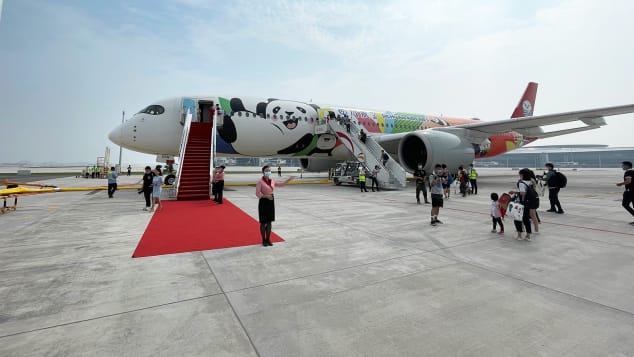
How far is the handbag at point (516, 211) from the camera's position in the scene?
5051 mm

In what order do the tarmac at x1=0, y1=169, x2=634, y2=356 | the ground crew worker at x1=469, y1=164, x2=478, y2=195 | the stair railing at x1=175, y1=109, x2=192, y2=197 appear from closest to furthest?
the tarmac at x1=0, y1=169, x2=634, y2=356, the stair railing at x1=175, y1=109, x2=192, y2=197, the ground crew worker at x1=469, y1=164, x2=478, y2=195

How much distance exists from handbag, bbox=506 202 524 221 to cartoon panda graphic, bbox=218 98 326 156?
1188 centimetres

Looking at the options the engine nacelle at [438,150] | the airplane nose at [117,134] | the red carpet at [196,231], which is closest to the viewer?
the red carpet at [196,231]

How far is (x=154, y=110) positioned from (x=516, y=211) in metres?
14.5

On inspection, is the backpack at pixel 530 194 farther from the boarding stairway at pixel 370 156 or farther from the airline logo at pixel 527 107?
the airline logo at pixel 527 107

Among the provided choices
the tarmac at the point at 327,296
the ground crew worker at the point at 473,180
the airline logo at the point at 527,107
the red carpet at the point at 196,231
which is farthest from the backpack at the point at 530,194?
the airline logo at the point at 527,107

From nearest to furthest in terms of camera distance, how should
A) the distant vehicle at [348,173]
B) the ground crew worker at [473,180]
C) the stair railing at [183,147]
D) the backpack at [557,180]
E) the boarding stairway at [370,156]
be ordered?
the backpack at [557,180] < the stair railing at [183,147] < the ground crew worker at [473,180] < the boarding stairway at [370,156] < the distant vehicle at [348,173]

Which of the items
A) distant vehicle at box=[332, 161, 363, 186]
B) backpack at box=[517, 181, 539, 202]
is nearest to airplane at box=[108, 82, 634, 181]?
distant vehicle at box=[332, 161, 363, 186]

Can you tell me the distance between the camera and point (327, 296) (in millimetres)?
2893

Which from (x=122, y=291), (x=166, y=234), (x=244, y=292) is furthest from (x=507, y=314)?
(x=166, y=234)

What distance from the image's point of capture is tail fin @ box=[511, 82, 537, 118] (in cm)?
2390

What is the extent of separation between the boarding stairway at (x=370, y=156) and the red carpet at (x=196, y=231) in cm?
848

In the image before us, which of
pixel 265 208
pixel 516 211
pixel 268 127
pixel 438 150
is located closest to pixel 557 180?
pixel 516 211

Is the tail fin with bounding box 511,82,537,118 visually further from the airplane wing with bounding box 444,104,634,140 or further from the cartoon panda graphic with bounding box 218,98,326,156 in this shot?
the cartoon panda graphic with bounding box 218,98,326,156
